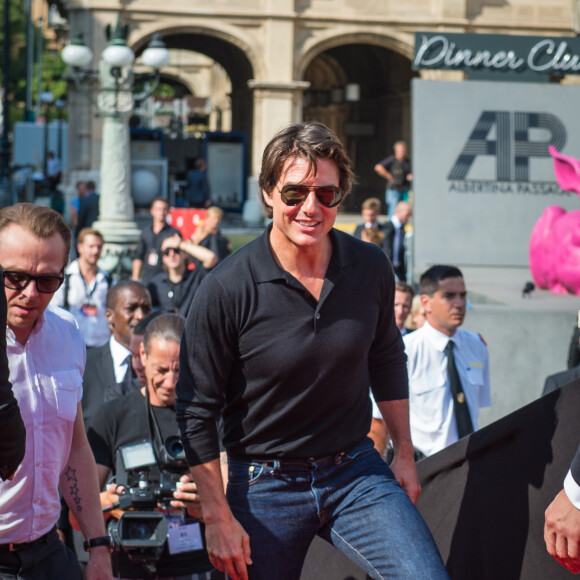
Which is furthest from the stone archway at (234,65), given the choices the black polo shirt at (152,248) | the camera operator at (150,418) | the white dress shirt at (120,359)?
the camera operator at (150,418)

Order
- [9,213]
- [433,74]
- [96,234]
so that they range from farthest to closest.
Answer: [433,74]
[96,234]
[9,213]

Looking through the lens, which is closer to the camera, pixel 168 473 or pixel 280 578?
pixel 280 578

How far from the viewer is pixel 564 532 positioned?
3334 millimetres

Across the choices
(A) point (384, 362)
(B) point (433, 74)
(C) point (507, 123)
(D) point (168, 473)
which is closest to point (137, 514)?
(D) point (168, 473)

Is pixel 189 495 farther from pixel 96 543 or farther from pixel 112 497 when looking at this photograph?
pixel 96 543

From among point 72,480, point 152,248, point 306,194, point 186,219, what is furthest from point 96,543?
point 186,219

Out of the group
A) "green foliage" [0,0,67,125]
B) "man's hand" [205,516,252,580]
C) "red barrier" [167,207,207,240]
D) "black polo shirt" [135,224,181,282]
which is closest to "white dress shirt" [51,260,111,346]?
"black polo shirt" [135,224,181,282]

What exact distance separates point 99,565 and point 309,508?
28.0 inches

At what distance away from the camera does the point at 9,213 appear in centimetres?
346

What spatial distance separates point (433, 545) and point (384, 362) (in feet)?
2.48

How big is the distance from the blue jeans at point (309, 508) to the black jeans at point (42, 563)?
55 cm

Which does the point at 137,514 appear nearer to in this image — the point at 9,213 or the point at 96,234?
the point at 9,213

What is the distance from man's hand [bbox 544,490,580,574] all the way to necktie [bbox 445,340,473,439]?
2819 millimetres

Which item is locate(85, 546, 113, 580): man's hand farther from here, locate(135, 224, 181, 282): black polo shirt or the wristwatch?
locate(135, 224, 181, 282): black polo shirt
